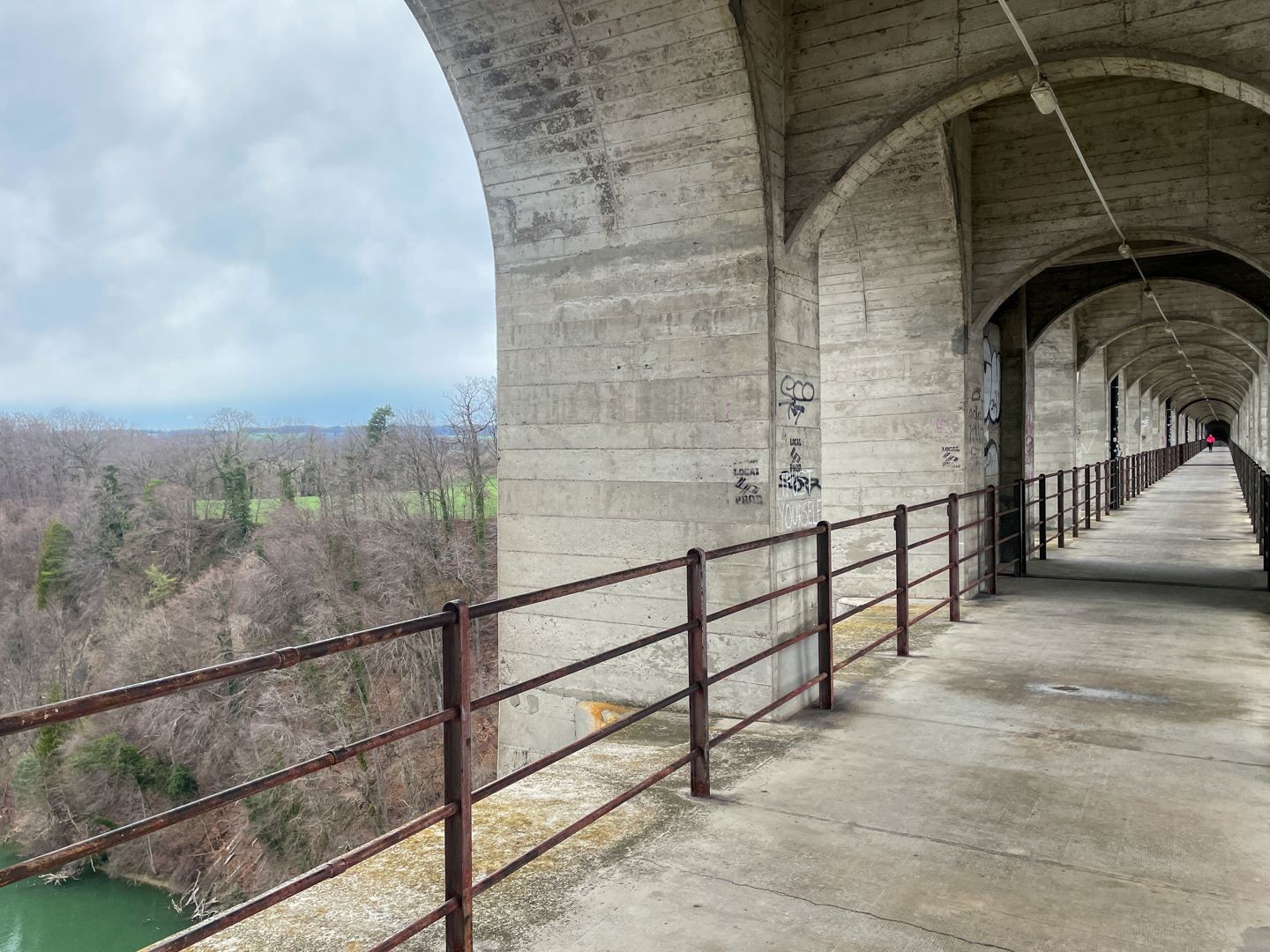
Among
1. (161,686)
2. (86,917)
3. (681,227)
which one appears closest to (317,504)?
(86,917)

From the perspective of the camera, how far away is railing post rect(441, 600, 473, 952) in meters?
2.50

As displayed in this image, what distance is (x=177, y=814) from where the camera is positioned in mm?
1887

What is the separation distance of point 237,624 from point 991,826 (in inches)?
1358

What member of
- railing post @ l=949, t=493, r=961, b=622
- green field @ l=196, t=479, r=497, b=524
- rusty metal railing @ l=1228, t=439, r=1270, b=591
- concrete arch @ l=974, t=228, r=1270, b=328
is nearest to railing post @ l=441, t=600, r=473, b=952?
railing post @ l=949, t=493, r=961, b=622

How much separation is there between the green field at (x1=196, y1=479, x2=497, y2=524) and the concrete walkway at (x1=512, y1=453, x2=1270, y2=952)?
3339cm

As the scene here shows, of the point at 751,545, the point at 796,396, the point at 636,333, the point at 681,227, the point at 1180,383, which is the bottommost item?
the point at 751,545

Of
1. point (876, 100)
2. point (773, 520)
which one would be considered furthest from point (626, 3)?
point (773, 520)

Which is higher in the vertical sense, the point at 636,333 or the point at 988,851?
the point at 636,333

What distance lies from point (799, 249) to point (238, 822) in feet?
89.4

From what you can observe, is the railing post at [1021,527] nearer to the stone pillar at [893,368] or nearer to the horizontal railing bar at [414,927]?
the stone pillar at [893,368]

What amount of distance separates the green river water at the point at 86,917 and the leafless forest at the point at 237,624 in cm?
72

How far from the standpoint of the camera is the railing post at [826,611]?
5297mm

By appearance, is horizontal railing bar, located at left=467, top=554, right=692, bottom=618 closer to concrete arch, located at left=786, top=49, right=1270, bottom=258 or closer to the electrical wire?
concrete arch, located at left=786, top=49, right=1270, bottom=258

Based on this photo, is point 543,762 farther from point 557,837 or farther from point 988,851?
point 988,851
